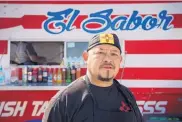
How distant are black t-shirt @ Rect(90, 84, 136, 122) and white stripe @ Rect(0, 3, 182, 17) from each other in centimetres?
245

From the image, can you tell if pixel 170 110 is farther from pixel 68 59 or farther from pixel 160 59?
pixel 68 59

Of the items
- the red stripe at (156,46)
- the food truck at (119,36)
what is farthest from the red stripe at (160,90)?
the red stripe at (156,46)

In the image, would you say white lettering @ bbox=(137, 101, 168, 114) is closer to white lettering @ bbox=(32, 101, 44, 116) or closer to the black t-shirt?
white lettering @ bbox=(32, 101, 44, 116)

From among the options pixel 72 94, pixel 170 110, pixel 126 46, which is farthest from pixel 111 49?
pixel 170 110

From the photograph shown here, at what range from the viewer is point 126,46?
4242mm

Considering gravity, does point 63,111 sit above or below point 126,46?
below

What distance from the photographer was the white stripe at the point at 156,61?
4.24m

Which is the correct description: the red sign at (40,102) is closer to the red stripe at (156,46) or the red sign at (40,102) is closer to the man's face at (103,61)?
the red stripe at (156,46)

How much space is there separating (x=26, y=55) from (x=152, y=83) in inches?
65.5

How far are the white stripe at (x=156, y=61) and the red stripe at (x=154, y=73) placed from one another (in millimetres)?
51

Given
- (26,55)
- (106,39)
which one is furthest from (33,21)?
(106,39)

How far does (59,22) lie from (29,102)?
109 centimetres

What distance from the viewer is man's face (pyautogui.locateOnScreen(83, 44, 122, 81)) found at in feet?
6.12

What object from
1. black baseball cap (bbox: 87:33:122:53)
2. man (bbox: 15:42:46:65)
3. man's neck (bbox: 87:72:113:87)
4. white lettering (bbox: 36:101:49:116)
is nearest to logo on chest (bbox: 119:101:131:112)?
man's neck (bbox: 87:72:113:87)
